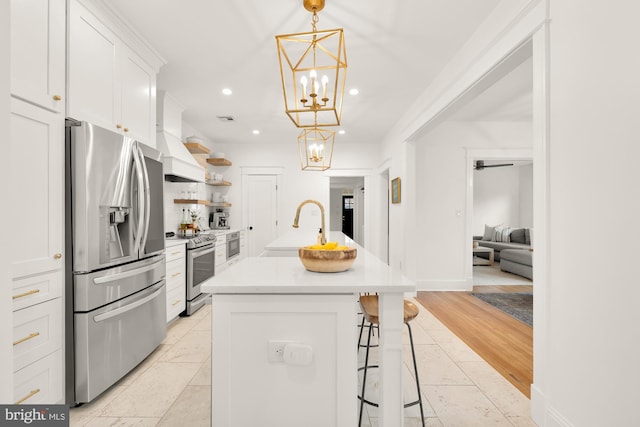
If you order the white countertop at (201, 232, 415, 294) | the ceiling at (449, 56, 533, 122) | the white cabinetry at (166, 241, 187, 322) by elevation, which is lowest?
the white cabinetry at (166, 241, 187, 322)

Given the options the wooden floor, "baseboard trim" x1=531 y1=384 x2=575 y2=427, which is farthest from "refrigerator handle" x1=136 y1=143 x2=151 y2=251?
the wooden floor

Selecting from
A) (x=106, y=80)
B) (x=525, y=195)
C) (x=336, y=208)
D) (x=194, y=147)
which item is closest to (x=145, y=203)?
(x=106, y=80)

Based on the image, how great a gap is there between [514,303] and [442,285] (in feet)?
3.20

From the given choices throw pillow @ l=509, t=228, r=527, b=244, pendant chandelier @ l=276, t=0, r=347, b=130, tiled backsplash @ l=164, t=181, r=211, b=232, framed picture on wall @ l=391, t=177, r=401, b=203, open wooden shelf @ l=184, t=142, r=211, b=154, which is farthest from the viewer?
throw pillow @ l=509, t=228, r=527, b=244

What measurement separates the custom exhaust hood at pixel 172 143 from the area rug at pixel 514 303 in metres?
4.20

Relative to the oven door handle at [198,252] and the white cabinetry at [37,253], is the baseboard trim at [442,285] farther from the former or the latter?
the white cabinetry at [37,253]

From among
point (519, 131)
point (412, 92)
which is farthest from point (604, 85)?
point (519, 131)

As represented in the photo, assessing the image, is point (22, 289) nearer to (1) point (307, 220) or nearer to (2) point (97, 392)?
(2) point (97, 392)

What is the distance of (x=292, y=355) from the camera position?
1.26 meters

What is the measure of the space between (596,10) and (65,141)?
2.83 meters

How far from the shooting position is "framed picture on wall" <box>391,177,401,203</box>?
471 cm

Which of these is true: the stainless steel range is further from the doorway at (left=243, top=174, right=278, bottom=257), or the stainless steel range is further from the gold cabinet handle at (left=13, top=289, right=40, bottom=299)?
the doorway at (left=243, top=174, right=278, bottom=257)

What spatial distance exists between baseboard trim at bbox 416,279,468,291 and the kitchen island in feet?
12.1

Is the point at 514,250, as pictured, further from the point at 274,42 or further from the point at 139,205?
the point at 139,205
